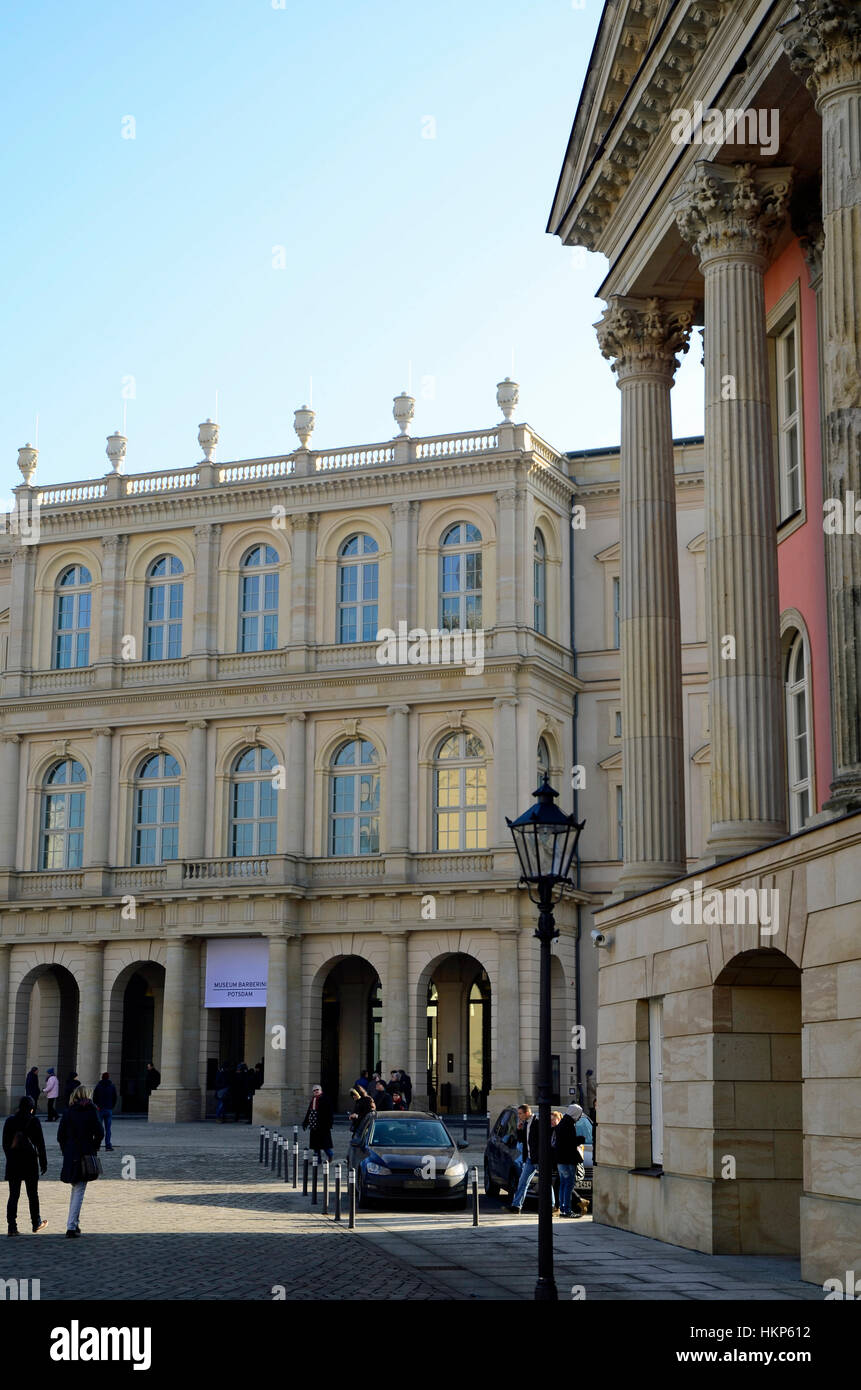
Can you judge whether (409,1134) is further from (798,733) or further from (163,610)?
(163,610)

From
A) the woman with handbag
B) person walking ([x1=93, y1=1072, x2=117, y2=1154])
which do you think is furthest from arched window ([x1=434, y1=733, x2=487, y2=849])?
the woman with handbag

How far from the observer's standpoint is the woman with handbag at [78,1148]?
2066 centimetres

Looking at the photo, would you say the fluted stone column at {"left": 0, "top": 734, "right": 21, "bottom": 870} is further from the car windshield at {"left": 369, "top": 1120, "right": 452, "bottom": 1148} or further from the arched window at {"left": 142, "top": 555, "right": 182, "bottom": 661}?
the car windshield at {"left": 369, "top": 1120, "right": 452, "bottom": 1148}

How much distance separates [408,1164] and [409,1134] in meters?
1.47

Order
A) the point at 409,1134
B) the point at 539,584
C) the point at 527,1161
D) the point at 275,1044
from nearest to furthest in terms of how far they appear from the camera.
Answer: the point at 527,1161, the point at 409,1134, the point at 275,1044, the point at 539,584

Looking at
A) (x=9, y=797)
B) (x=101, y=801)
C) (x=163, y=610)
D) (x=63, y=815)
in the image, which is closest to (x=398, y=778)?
(x=101, y=801)

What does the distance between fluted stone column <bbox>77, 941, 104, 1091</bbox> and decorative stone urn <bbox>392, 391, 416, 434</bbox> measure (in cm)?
1879

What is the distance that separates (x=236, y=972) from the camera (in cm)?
5312

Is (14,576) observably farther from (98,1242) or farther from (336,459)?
(98,1242)

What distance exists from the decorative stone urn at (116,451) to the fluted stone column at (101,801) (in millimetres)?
9240

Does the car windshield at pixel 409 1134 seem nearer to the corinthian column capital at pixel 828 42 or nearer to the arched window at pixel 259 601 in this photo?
the corinthian column capital at pixel 828 42

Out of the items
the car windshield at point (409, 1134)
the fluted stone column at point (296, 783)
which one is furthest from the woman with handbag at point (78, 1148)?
the fluted stone column at point (296, 783)
